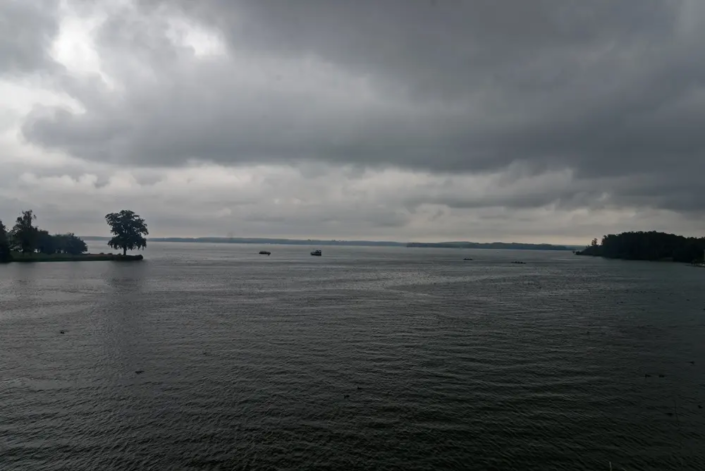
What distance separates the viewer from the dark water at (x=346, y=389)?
1053 inches

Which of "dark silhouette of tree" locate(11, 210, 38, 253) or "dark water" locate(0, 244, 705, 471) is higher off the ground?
"dark silhouette of tree" locate(11, 210, 38, 253)

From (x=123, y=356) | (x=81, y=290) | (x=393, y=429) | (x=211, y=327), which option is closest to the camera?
(x=393, y=429)

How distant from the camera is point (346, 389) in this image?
3647 cm

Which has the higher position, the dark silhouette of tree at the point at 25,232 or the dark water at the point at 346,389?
the dark silhouette of tree at the point at 25,232

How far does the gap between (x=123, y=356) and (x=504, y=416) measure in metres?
37.7

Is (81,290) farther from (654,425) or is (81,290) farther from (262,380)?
(654,425)

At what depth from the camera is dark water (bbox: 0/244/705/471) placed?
2675 centimetres

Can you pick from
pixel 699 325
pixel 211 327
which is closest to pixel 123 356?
pixel 211 327

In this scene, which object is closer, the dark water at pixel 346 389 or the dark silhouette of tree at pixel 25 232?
the dark water at pixel 346 389

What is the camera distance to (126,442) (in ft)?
90.4

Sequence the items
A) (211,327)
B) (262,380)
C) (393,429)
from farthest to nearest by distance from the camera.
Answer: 1. (211,327)
2. (262,380)
3. (393,429)

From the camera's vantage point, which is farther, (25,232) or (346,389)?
(25,232)

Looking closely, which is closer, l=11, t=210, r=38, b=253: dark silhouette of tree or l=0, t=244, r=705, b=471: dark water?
l=0, t=244, r=705, b=471: dark water

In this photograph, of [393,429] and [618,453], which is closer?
[618,453]
